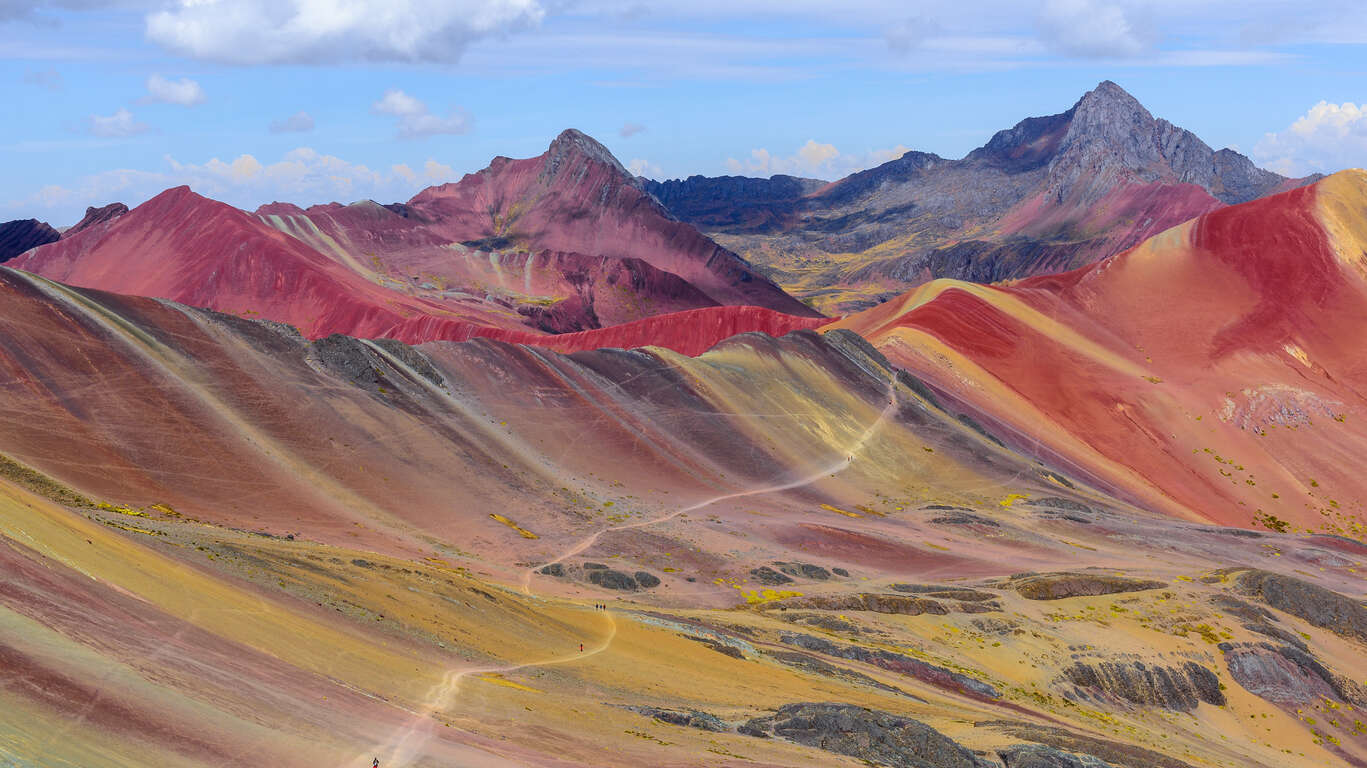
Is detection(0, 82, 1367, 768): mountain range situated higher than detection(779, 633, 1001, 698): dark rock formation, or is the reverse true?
detection(0, 82, 1367, 768): mountain range

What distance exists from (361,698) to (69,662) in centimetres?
650

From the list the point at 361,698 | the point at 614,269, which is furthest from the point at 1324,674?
the point at 614,269

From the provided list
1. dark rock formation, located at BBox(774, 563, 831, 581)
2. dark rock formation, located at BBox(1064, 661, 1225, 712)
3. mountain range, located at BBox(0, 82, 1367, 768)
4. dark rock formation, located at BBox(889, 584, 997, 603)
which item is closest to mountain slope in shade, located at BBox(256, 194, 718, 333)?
mountain range, located at BBox(0, 82, 1367, 768)

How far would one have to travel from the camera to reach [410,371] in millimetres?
77000

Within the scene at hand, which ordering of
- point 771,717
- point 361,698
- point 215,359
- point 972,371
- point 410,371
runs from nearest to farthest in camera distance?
point 361,698
point 771,717
point 215,359
point 410,371
point 972,371

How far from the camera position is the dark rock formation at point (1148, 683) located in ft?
152

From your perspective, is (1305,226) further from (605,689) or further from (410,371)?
(605,689)

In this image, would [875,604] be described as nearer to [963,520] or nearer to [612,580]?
[612,580]

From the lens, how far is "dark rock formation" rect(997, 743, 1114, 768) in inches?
1201

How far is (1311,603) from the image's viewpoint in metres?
57.4

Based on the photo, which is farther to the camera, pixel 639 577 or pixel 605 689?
pixel 639 577

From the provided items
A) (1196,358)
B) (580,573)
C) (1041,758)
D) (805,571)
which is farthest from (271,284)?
(1041,758)

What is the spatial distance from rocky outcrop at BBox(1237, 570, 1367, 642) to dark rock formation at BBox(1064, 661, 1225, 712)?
1239 centimetres

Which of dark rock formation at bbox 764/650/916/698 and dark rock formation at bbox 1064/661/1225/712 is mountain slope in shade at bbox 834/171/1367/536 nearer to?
dark rock formation at bbox 1064/661/1225/712
